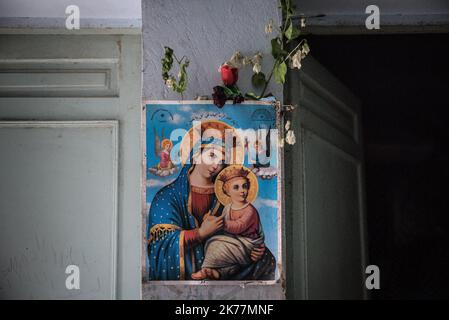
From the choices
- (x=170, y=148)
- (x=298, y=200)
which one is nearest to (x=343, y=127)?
(x=298, y=200)

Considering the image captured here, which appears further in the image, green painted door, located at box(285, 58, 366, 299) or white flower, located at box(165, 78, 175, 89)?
green painted door, located at box(285, 58, 366, 299)

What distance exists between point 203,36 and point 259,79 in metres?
0.33

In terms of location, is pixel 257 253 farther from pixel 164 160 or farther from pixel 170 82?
pixel 170 82

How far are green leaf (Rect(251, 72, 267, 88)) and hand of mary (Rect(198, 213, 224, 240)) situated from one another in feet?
2.06

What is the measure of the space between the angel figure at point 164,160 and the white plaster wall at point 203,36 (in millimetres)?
217

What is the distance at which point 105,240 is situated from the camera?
301cm

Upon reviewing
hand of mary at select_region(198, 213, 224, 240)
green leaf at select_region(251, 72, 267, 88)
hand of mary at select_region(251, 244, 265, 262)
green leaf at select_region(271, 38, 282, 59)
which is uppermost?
green leaf at select_region(271, 38, 282, 59)

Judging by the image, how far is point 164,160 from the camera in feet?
8.36

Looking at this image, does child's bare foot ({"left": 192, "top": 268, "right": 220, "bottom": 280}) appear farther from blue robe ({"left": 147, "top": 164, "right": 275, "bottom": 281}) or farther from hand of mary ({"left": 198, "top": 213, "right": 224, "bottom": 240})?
hand of mary ({"left": 198, "top": 213, "right": 224, "bottom": 240})

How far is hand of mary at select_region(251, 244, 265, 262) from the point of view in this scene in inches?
99.0

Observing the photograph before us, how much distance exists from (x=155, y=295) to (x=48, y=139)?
3.64 feet

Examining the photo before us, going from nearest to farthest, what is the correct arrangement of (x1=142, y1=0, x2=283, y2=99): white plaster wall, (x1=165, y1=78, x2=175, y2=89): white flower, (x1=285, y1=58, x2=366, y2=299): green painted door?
(x1=165, y1=78, x2=175, y2=89): white flower, (x1=142, y1=0, x2=283, y2=99): white plaster wall, (x1=285, y1=58, x2=366, y2=299): green painted door

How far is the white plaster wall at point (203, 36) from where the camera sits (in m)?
2.61

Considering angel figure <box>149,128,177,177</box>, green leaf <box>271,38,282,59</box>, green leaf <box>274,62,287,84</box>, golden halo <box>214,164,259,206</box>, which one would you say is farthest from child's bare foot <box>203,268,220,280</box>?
green leaf <box>271,38,282,59</box>
